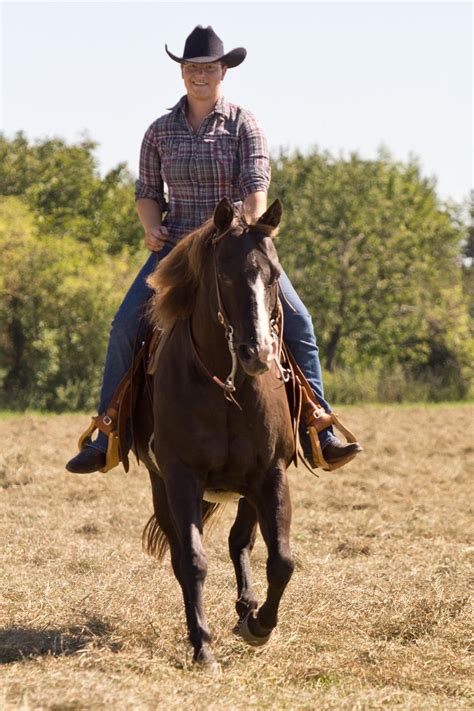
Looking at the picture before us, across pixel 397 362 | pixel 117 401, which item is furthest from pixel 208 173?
pixel 397 362

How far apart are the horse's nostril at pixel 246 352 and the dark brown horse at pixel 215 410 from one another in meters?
0.18

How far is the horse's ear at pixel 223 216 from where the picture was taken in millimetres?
5547

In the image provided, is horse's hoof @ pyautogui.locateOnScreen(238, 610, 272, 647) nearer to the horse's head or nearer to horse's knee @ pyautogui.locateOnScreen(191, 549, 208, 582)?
horse's knee @ pyautogui.locateOnScreen(191, 549, 208, 582)

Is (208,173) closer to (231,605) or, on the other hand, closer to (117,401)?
(117,401)

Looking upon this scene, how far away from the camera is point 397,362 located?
4269 cm

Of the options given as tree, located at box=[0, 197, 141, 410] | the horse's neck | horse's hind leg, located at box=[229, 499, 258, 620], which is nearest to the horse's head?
the horse's neck

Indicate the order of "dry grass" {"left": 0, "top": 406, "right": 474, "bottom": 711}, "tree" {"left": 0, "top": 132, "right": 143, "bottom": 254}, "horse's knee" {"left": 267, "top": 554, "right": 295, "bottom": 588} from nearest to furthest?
"dry grass" {"left": 0, "top": 406, "right": 474, "bottom": 711}, "horse's knee" {"left": 267, "top": 554, "right": 295, "bottom": 588}, "tree" {"left": 0, "top": 132, "right": 143, "bottom": 254}

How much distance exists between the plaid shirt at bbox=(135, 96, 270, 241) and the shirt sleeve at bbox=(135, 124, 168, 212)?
0.03m

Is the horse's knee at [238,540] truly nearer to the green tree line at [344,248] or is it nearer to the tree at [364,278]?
the green tree line at [344,248]

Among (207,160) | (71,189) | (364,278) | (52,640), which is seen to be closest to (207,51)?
(207,160)

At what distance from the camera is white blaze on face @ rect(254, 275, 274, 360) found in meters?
5.09

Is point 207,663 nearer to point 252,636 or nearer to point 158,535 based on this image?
point 252,636

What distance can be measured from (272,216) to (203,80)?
1491mm

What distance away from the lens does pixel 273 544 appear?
5809 mm
